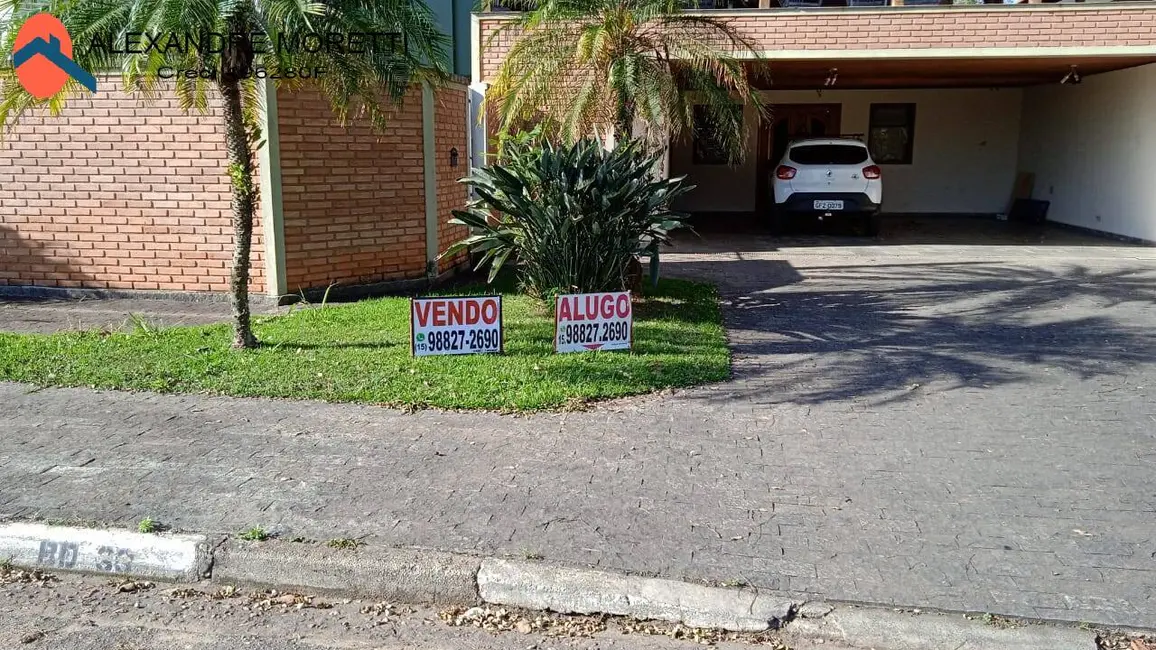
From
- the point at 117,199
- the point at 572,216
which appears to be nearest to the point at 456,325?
the point at 572,216

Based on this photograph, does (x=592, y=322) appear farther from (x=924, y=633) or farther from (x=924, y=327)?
(x=924, y=633)

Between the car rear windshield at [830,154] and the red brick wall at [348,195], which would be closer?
the red brick wall at [348,195]

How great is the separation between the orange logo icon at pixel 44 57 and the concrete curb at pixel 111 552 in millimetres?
4103

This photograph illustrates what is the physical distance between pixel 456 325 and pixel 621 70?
4217mm

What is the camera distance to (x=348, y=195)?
410 inches

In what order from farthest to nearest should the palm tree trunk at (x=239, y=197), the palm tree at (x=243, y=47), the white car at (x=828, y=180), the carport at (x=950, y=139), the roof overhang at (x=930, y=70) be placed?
the carport at (x=950, y=139), the white car at (x=828, y=180), the roof overhang at (x=930, y=70), the palm tree trunk at (x=239, y=197), the palm tree at (x=243, y=47)

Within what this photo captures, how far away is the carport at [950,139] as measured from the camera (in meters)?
17.3

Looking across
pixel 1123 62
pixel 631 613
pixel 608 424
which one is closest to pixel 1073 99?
pixel 1123 62

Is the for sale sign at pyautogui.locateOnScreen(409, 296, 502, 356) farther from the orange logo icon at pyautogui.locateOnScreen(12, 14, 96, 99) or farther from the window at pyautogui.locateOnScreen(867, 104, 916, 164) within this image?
the window at pyautogui.locateOnScreen(867, 104, 916, 164)

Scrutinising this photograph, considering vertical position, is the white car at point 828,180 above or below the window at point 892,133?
below

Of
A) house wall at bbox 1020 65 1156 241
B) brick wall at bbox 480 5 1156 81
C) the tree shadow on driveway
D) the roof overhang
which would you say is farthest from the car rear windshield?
house wall at bbox 1020 65 1156 241

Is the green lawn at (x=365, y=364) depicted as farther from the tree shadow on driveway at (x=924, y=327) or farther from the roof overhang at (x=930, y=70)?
the roof overhang at (x=930, y=70)

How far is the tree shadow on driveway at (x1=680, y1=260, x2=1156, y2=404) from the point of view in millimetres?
7238

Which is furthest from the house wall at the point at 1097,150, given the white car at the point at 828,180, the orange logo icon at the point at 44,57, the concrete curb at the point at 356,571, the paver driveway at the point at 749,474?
the orange logo icon at the point at 44,57
